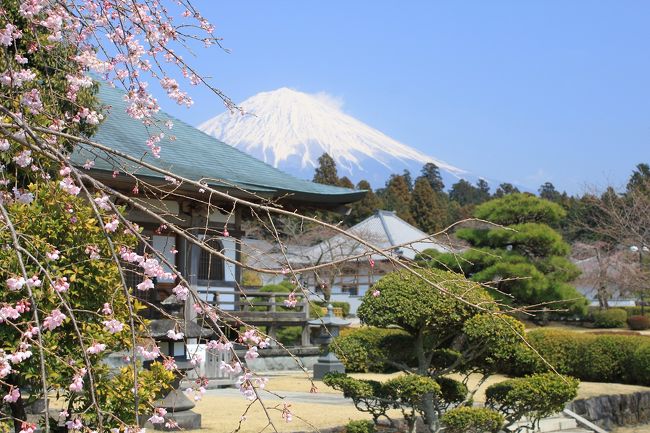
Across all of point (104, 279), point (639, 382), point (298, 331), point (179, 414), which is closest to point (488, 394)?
point (179, 414)

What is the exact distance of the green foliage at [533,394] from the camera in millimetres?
8141

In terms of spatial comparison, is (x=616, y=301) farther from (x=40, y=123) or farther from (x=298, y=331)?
(x=40, y=123)

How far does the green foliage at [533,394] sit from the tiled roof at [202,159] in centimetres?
588

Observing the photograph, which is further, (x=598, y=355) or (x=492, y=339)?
(x=598, y=355)

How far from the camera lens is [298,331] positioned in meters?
20.8

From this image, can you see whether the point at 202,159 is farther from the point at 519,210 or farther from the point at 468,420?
the point at 519,210

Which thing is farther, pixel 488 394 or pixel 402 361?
pixel 402 361

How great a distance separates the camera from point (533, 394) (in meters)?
8.12

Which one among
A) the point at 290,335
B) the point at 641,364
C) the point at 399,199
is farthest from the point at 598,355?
the point at 399,199

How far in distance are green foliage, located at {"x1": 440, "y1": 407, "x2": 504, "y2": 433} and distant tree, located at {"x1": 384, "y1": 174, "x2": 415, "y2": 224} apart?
42371 mm

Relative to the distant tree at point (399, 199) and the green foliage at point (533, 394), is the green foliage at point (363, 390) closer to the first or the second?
the green foliage at point (533, 394)

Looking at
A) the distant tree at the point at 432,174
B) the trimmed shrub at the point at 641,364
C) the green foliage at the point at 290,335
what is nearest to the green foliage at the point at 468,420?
the trimmed shrub at the point at 641,364

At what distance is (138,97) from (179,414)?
3499 millimetres

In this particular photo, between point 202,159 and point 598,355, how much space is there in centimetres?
809
